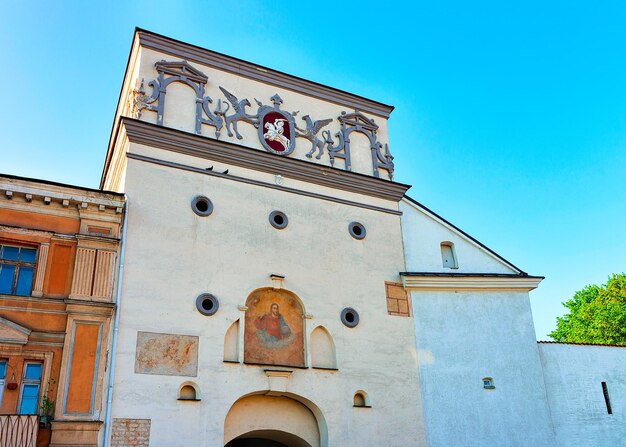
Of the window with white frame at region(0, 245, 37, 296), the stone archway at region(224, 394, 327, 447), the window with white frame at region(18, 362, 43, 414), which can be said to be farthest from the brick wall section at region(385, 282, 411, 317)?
the window with white frame at region(0, 245, 37, 296)

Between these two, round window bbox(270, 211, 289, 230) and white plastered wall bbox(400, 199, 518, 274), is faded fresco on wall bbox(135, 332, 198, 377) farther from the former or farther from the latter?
white plastered wall bbox(400, 199, 518, 274)

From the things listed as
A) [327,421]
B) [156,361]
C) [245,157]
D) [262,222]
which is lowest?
[327,421]

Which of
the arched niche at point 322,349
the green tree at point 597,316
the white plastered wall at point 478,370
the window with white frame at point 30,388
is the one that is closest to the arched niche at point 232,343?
the arched niche at point 322,349

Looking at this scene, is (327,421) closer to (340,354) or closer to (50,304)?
(340,354)

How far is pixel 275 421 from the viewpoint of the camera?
588 inches

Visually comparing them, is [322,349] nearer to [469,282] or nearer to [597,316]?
[469,282]

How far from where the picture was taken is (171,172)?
15.2 metres

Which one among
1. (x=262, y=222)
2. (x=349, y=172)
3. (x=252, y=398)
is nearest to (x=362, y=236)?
(x=349, y=172)

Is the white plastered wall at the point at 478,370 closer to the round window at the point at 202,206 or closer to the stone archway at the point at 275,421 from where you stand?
the stone archway at the point at 275,421

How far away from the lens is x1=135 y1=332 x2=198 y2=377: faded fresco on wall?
13.3 meters

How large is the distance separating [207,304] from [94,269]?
2609 millimetres

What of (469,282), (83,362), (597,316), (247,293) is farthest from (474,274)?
(597,316)

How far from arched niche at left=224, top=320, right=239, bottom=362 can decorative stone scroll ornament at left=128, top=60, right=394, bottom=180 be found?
5034 mm

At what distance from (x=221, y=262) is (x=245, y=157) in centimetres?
300
